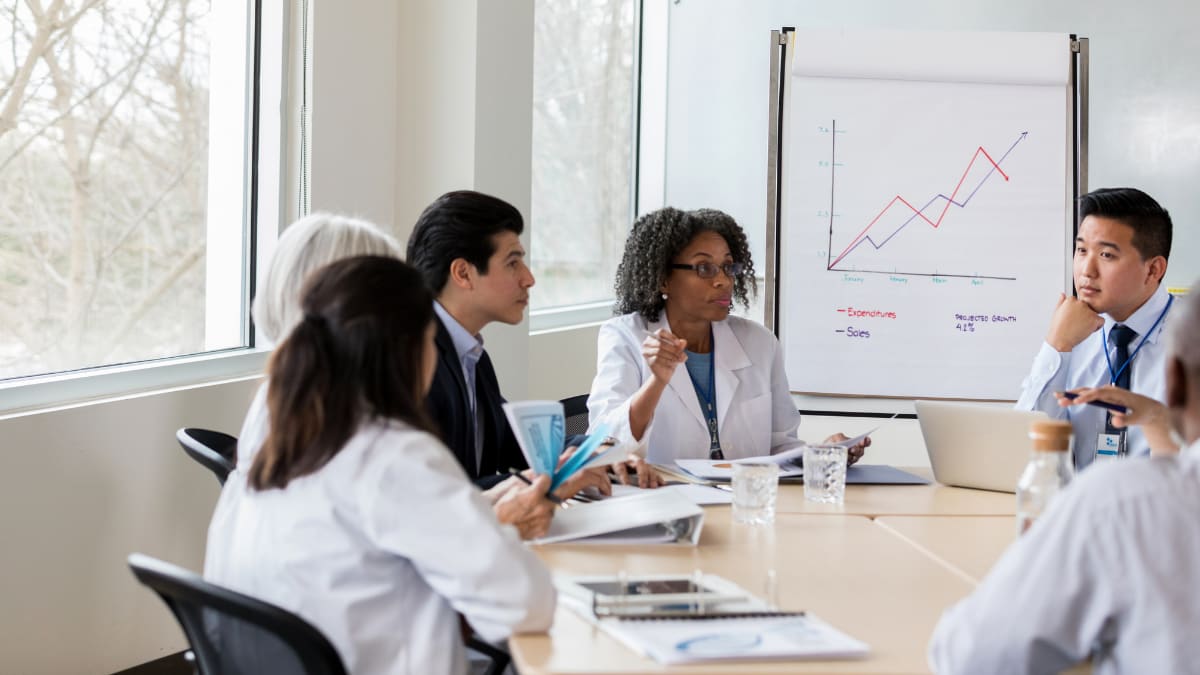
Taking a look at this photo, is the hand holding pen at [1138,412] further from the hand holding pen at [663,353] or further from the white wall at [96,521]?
the white wall at [96,521]

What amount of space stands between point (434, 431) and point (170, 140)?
1926 mm

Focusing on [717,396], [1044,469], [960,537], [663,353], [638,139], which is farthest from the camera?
[638,139]

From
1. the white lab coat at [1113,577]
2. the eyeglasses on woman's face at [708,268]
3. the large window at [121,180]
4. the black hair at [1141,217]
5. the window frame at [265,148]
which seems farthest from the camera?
the window frame at [265,148]

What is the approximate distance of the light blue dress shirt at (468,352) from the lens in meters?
2.52

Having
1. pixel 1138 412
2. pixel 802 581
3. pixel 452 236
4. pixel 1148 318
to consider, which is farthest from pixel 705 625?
pixel 1148 318

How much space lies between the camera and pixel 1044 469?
5.21 feet

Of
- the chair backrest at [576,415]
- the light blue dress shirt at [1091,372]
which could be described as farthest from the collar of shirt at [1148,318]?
the chair backrest at [576,415]

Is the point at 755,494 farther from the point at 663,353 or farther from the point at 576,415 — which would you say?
the point at 576,415

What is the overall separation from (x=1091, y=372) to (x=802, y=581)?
5.22 feet

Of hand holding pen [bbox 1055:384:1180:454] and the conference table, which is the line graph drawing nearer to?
the conference table

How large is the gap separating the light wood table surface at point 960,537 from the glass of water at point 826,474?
5.9 inches

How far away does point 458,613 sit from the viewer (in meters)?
1.59

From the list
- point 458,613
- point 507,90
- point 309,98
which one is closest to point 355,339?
point 458,613

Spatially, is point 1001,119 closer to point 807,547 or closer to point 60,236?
point 807,547
